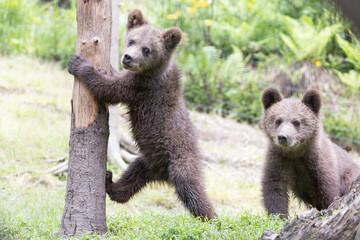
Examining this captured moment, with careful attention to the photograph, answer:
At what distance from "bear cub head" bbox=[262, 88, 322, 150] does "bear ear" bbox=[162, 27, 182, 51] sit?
68.4 inches

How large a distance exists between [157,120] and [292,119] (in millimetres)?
2160

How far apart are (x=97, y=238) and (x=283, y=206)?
9.15ft

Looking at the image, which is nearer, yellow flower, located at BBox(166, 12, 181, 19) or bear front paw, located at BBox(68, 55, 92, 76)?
bear front paw, located at BBox(68, 55, 92, 76)

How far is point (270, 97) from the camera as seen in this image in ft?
22.0

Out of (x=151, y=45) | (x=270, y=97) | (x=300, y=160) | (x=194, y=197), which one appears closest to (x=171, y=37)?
(x=151, y=45)

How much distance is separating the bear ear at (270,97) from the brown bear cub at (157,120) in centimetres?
160

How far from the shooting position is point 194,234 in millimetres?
4340

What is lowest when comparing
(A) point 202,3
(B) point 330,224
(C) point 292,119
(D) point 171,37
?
(C) point 292,119

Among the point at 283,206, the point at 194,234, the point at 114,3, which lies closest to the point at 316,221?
the point at 194,234

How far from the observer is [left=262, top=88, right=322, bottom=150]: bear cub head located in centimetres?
614

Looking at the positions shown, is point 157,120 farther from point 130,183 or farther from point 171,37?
point 171,37

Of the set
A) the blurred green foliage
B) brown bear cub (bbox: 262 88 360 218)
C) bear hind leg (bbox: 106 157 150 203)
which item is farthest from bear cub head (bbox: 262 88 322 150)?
the blurred green foliage

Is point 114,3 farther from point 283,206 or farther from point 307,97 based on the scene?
point 283,206

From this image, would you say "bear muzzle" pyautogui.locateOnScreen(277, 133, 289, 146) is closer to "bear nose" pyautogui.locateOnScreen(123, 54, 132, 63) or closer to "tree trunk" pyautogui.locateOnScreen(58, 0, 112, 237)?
"bear nose" pyautogui.locateOnScreen(123, 54, 132, 63)
